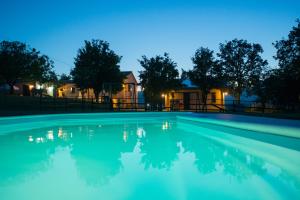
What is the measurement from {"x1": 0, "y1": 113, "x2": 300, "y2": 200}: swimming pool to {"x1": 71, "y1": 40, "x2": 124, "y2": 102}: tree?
22849 mm

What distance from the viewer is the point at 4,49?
37.5m

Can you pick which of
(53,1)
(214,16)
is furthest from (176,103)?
(53,1)

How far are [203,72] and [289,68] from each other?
30.3 feet

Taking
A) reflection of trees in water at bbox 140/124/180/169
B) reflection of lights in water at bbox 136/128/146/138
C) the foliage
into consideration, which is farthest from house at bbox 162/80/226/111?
reflection of trees in water at bbox 140/124/180/169

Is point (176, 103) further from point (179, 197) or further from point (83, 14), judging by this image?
point (179, 197)

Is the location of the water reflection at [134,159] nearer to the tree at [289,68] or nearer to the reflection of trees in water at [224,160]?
the reflection of trees in water at [224,160]

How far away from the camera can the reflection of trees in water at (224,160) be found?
5566mm

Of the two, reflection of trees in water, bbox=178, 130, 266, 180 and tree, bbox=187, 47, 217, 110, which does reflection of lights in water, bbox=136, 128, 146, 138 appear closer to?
reflection of trees in water, bbox=178, 130, 266, 180

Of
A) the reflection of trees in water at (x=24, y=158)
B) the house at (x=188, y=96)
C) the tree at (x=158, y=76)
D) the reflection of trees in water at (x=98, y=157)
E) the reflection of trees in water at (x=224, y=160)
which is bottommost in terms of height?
the reflection of trees in water at (x=224, y=160)

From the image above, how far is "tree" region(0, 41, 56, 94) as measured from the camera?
116ft

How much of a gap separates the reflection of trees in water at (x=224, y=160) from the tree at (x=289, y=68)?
46.3 feet

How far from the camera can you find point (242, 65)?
29984 millimetres

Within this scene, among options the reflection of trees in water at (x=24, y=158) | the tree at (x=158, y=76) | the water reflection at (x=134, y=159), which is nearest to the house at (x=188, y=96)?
the tree at (x=158, y=76)

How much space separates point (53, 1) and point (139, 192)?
106ft
